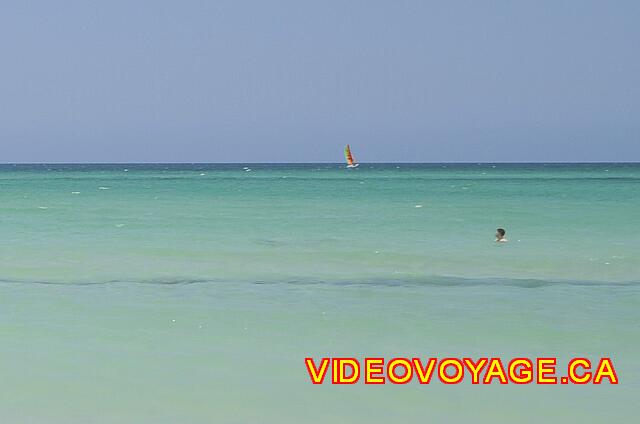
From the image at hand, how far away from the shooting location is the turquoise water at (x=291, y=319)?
6582 millimetres

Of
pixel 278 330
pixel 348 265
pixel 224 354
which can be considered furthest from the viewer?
pixel 348 265

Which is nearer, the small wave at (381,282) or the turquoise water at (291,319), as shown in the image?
the turquoise water at (291,319)

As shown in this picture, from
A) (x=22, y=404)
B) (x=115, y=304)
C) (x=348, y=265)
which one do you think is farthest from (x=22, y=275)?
(x=22, y=404)

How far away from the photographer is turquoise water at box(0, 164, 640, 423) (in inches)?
259

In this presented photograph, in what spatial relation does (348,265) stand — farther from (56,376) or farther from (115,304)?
(56,376)

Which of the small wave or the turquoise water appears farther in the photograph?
Answer: the small wave

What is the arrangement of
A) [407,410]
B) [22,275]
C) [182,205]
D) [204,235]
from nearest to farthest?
[407,410]
[22,275]
[204,235]
[182,205]

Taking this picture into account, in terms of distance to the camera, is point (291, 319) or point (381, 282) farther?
point (381, 282)

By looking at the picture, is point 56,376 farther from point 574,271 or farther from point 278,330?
point 574,271

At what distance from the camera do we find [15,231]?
21109 mm

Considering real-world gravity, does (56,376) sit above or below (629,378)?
below

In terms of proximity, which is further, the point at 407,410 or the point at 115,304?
the point at 115,304

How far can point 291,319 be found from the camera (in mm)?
9539

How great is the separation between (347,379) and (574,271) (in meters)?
7.47
